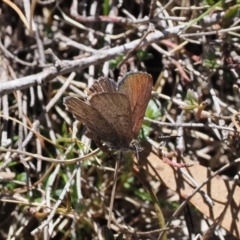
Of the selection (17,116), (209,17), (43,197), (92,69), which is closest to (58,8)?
(92,69)

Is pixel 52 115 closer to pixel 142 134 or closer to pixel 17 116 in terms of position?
pixel 17 116

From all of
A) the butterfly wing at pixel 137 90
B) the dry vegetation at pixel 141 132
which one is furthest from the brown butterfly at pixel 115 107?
the dry vegetation at pixel 141 132

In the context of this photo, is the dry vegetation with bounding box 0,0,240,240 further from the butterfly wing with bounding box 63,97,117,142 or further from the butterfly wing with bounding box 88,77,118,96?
the butterfly wing with bounding box 88,77,118,96

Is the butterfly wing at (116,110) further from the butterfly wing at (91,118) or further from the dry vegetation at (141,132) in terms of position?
the dry vegetation at (141,132)

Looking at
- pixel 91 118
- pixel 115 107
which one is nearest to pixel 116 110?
pixel 115 107

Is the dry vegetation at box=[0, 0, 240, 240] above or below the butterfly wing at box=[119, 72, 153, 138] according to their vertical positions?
below

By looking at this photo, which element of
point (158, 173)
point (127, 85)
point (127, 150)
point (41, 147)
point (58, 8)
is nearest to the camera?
point (127, 85)

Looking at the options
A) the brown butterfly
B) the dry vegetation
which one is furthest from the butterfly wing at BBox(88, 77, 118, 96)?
the dry vegetation
